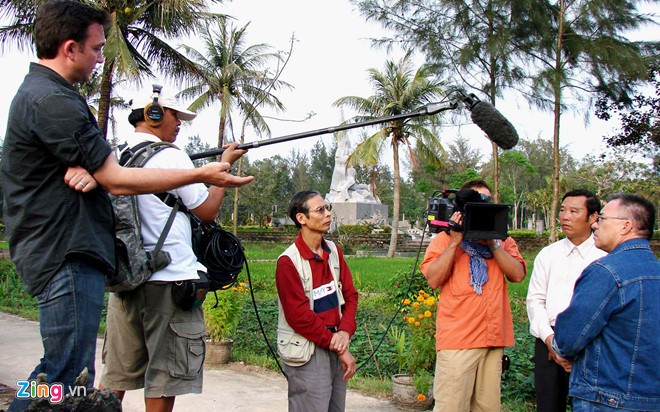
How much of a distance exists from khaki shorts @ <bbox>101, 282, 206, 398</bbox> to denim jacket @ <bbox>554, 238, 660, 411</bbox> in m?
1.64

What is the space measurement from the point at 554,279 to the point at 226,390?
2736 mm

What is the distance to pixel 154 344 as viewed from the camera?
261 cm

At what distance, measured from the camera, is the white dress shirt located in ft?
11.5

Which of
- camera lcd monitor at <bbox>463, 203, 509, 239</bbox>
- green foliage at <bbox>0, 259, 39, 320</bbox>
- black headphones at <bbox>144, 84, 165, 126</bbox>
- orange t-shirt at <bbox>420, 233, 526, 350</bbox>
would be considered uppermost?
black headphones at <bbox>144, 84, 165, 126</bbox>

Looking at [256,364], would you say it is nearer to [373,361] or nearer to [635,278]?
[373,361]

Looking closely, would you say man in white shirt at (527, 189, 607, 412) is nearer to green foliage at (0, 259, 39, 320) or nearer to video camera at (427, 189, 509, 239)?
video camera at (427, 189, 509, 239)

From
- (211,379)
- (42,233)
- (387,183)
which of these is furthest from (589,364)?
(387,183)

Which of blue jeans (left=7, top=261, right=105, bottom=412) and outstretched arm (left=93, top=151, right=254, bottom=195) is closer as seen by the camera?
blue jeans (left=7, top=261, right=105, bottom=412)

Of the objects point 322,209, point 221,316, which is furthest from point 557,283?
point 221,316

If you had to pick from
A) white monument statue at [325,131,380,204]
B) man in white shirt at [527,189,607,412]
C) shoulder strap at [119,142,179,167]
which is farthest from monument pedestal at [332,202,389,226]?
shoulder strap at [119,142,179,167]

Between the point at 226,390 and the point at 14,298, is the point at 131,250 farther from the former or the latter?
the point at 14,298

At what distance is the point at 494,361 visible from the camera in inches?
136

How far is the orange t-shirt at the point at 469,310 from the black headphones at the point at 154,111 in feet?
5.74

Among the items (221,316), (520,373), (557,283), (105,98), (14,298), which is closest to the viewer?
(557,283)
